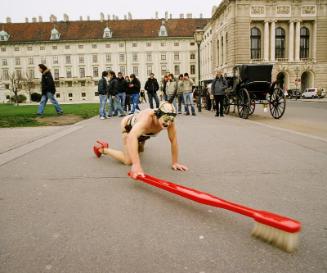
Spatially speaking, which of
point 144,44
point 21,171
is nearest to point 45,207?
point 21,171

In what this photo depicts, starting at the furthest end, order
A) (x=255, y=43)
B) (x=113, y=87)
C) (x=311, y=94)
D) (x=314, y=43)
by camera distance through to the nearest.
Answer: (x=255, y=43) < (x=314, y=43) < (x=311, y=94) < (x=113, y=87)

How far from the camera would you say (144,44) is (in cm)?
8525

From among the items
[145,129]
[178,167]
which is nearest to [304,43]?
[178,167]

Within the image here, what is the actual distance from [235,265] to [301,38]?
57406 mm

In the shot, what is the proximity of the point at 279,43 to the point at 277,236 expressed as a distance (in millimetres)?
55911

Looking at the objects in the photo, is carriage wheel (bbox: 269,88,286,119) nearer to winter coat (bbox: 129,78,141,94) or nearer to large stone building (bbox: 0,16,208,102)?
winter coat (bbox: 129,78,141,94)

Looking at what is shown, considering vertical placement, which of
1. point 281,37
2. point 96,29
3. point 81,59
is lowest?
point 281,37

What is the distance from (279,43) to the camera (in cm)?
5253

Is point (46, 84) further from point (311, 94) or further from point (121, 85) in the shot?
point (311, 94)

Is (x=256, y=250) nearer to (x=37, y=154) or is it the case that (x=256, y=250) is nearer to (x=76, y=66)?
(x=37, y=154)

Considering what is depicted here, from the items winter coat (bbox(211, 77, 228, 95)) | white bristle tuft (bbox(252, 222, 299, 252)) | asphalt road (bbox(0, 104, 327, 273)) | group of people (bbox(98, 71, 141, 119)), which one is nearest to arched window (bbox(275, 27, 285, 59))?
group of people (bbox(98, 71, 141, 119))

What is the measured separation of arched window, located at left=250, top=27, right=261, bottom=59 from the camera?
5078cm

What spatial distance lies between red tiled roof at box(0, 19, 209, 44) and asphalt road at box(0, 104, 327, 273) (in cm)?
8398

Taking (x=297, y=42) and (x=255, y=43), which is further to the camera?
(x=255, y=43)
